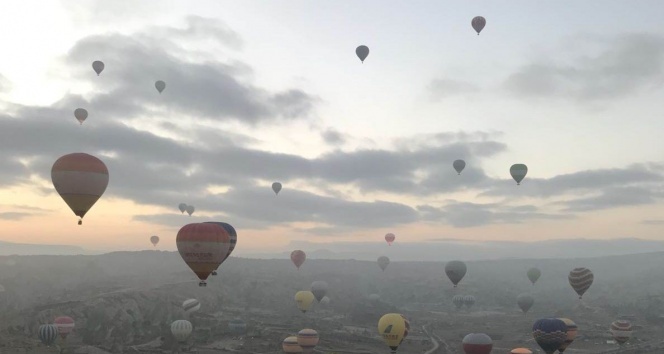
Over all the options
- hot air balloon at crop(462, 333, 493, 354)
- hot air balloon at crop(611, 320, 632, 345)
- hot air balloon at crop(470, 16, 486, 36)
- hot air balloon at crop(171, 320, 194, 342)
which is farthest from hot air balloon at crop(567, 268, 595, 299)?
hot air balloon at crop(171, 320, 194, 342)

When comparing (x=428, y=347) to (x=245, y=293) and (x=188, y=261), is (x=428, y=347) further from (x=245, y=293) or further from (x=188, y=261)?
(x=245, y=293)

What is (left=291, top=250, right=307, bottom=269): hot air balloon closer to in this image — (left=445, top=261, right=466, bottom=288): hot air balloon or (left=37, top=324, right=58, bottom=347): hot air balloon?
(left=445, top=261, right=466, bottom=288): hot air balloon

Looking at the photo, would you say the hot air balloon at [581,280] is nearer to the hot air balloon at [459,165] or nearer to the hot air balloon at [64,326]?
the hot air balloon at [459,165]

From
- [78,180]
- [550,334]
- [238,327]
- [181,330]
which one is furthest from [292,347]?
[78,180]

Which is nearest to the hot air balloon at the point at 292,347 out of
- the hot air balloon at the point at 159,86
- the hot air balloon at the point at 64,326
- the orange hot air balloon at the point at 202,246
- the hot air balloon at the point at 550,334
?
the orange hot air balloon at the point at 202,246

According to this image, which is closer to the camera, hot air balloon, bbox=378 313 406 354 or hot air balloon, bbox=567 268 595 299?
hot air balloon, bbox=378 313 406 354
